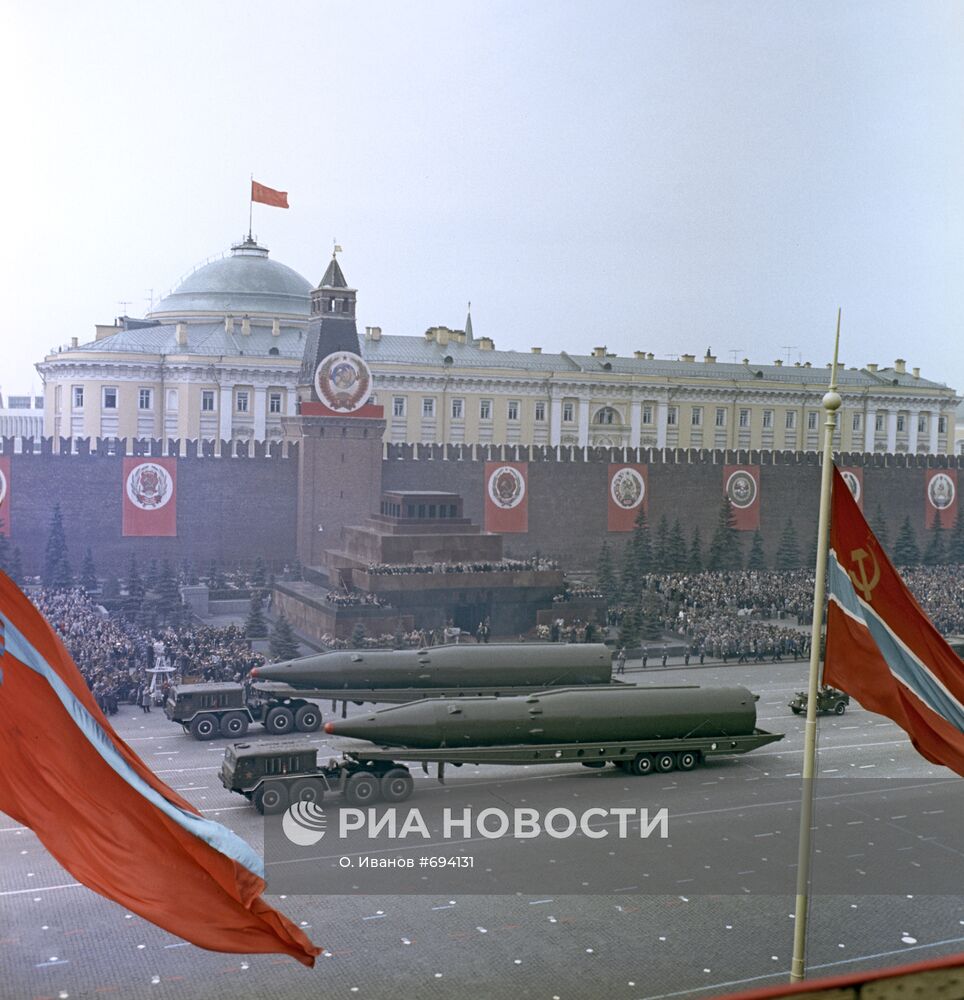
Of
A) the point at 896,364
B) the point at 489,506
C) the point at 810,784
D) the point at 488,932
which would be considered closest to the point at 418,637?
the point at 489,506

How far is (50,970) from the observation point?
10.5 metres

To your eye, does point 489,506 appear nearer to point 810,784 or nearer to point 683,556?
point 683,556

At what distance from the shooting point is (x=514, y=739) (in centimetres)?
1725

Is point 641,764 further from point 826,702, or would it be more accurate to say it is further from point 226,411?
point 226,411

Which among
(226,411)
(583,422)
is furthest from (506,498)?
(226,411)

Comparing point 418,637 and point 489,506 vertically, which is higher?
point 489,506

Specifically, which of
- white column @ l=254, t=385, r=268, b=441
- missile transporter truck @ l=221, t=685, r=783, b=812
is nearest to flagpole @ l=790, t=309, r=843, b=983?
missile transporter truck @ l=221, t=685, r=783, b=812

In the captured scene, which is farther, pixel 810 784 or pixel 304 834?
pixel 304 834

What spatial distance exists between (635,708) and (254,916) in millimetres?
11983

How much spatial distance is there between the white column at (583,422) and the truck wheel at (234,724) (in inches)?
764

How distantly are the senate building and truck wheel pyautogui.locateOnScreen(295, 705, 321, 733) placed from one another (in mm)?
13451

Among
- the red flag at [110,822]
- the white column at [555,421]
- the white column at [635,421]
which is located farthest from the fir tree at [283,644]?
the red flag at [110,822]

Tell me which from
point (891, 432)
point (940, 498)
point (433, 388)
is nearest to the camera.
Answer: point (433, 388)

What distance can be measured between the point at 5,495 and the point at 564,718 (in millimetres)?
18194
